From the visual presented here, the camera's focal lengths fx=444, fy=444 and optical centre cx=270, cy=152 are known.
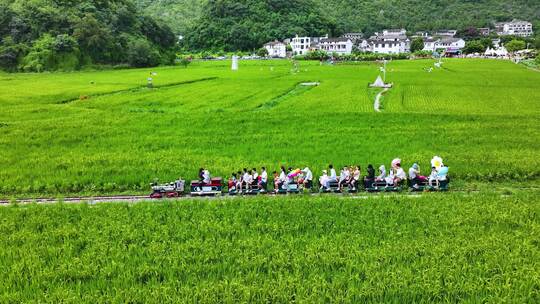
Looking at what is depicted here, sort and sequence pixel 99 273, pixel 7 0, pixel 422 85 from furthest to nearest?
pixel 7 0, pixel 422 85, pixel 99 273

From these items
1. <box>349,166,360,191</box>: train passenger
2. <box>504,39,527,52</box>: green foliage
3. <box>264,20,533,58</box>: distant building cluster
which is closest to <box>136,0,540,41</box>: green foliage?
<box>264,20,533,58</box>: distant building cluster

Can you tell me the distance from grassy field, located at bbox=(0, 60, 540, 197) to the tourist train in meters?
1.65

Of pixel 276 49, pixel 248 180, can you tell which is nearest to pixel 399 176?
pixel 248 180

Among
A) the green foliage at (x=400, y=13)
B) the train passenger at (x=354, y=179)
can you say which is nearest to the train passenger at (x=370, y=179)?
the train passenger at (x=354, y=179)

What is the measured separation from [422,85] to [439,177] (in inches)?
1321

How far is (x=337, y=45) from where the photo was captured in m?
128

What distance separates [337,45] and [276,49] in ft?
60.6

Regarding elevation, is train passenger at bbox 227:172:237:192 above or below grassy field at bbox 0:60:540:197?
below

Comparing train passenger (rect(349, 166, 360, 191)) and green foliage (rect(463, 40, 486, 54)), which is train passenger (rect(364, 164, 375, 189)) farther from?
green foliage (rect(463, 40, 486, 54))

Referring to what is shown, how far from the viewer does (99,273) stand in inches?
439

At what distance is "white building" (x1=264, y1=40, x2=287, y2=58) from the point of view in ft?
400

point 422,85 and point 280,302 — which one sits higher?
point 422,85

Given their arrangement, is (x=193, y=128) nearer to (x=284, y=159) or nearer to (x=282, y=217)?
(x=284, y=159)

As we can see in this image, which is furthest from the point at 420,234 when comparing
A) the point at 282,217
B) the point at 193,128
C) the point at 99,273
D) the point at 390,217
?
the point at 193,128
